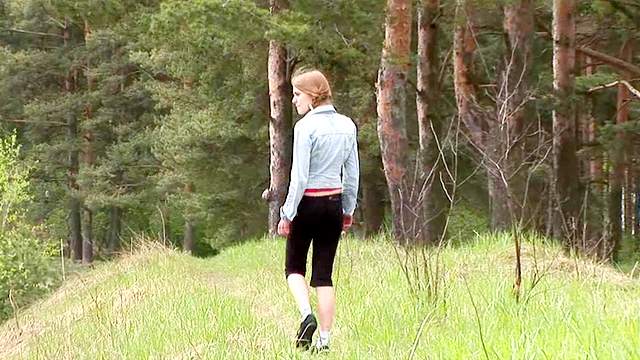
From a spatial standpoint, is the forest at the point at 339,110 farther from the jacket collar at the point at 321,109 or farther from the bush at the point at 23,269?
the jacket collar at the point at 321,109

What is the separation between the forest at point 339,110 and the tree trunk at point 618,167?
65 mm

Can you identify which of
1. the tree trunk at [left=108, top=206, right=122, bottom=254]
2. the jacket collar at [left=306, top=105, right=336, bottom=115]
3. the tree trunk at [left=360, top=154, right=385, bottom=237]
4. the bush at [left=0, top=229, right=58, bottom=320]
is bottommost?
the tree trunk at [left=108, top=206, right=122, bottom=254]

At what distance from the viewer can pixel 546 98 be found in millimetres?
14969

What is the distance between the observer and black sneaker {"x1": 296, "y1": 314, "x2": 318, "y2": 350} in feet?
16.8

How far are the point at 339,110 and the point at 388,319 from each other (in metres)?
20.3

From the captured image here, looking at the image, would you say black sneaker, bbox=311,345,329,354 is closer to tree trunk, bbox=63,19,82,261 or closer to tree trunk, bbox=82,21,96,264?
tree trunk, bbox=82,21,96,264

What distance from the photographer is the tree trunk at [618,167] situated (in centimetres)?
1936

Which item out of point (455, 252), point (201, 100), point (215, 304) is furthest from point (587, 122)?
point (215, 304)

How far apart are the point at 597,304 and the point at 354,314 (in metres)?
1.65

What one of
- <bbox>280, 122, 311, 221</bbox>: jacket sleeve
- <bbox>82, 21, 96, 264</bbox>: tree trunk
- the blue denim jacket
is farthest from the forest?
<bbox>280, 122, 311, 221</bbox>: jacket sleeve

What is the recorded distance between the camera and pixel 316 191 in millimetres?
5344

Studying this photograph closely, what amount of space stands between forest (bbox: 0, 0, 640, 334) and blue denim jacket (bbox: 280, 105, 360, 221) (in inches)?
25.2

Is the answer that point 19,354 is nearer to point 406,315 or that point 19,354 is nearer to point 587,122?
point 406,315

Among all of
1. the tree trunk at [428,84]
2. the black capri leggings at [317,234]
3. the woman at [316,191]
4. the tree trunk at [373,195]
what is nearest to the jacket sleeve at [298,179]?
the woman at [316,191]
